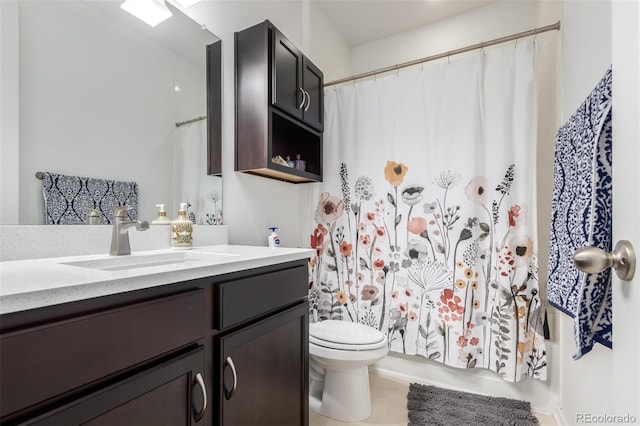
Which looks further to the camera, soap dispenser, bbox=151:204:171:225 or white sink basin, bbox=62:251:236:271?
soap dispenser, bbox=151:204:171:225

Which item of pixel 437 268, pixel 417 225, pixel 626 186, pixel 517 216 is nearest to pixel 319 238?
pixel 417 225

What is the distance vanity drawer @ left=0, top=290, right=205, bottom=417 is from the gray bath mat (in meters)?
1.42

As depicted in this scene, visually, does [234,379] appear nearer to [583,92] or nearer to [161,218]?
[161,218]

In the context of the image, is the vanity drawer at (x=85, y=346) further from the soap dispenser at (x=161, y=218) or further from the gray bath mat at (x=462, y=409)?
the gray bath mat at (x=462, y=409)

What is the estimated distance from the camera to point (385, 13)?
249cm

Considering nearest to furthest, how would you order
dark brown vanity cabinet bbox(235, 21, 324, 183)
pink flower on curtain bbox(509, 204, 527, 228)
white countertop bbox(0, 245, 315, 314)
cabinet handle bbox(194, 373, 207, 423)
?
white countertop bbox(0, 245, 315, 314) → cabinet handle bbox(194, 373, 207, 423) → dark brown vanity cabinet bbox(235, 21, 324, 183) → pink flower on curtain bbox(509, 204, 527, 228)

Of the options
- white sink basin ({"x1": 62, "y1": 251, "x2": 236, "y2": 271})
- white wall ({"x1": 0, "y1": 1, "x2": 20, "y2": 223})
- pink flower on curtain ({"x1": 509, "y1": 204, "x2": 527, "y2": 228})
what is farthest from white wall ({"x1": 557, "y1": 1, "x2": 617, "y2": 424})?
white wall ({"x1": 0, "y1": 1, "x2": 20, "y2": 223})

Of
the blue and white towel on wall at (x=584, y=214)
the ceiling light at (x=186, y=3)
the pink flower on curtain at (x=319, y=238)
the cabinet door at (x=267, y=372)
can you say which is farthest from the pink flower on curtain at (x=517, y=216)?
the ceiling light at (x=186, y=3)

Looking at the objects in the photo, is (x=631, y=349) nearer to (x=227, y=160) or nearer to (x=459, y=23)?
(x=227, y=160)

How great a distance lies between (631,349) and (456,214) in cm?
149

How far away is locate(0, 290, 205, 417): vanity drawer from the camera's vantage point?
506 mm

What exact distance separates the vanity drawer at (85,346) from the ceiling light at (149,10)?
1.14m

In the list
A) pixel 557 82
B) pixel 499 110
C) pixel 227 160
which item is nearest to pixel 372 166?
pixel 499 110

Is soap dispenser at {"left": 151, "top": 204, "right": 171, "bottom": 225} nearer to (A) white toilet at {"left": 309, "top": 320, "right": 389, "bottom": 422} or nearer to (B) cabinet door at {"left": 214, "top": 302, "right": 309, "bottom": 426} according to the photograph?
(B) cabinet door at {"left": 214, "top": 302, "right": 309, "bottom": 426}
